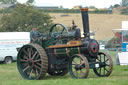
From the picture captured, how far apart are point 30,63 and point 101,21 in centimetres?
4827

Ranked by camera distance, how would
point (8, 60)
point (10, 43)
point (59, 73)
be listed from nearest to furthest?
1. point (59, 73)
2. point (10, 43)
3. point (8, 60)

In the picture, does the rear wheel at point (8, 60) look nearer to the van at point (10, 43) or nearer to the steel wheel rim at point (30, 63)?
the van at point (10, 43)

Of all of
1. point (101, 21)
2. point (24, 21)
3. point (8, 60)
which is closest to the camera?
point (8, 60)

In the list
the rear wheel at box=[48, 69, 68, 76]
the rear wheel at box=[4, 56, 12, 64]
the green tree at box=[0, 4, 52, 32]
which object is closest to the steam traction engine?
the rear wheel at box=[48, 69, 68, 76]

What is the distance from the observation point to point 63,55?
529 inches

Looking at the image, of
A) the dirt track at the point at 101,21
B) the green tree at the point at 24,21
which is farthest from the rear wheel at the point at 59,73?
the dirt track at the point at 101,21

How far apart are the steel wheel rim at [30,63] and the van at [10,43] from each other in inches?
407

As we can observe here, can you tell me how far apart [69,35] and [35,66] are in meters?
1.79

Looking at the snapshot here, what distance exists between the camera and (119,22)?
191 feet

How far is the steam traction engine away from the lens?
12.9m

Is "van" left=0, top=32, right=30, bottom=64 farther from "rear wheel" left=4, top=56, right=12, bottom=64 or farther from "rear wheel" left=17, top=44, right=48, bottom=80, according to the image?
"rear wheel" left=17, top=44, right=48, bottom=80

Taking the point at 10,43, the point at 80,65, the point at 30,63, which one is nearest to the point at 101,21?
the point at 10,43

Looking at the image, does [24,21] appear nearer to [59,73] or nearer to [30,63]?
[59,73]

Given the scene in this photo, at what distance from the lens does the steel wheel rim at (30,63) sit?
13531mm
